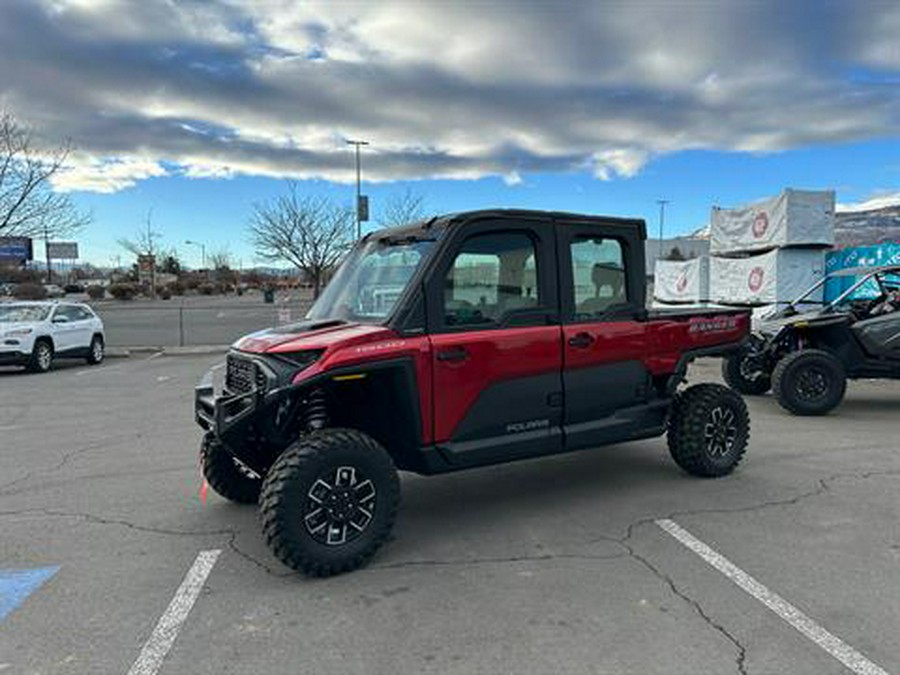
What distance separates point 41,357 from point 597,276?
1466 cm

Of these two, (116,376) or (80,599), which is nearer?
(80,599)

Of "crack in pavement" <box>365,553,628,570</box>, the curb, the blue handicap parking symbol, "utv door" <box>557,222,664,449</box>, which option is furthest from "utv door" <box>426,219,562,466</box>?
the curb

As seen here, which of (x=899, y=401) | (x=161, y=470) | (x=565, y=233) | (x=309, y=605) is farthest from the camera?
(x=899, y=401)

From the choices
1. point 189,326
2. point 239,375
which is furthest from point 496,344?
point 189,326

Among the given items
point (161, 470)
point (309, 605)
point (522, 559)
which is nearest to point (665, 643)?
point (522, 559)

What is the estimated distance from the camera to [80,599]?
374 cm

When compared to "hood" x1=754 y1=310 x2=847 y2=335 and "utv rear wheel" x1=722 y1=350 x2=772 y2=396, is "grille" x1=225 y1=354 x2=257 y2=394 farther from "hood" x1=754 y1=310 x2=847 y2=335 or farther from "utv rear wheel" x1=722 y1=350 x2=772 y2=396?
"utv rear wheel" x1=722 y1=350 x2=772 y2=396

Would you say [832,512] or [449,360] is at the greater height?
[449,360]

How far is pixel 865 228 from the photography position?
2303 centimetres

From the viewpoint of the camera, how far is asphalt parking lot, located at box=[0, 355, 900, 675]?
3.13 meters

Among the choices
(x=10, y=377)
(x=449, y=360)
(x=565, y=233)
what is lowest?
(x=10, y=377)

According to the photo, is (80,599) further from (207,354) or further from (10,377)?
(207,354)

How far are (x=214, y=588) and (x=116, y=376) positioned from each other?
12.3 metres

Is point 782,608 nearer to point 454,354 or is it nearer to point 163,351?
point 454,354
